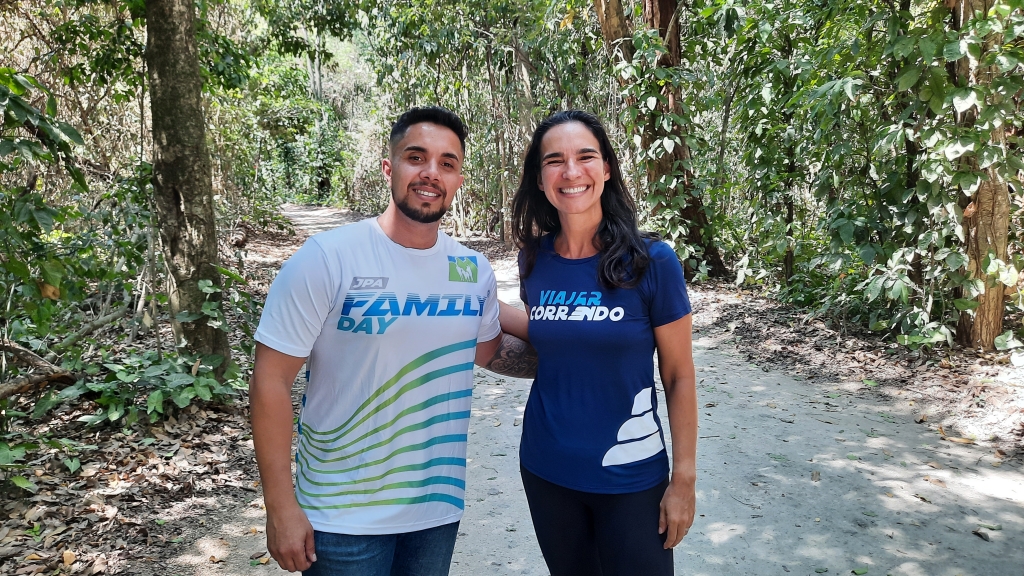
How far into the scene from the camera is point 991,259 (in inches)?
182

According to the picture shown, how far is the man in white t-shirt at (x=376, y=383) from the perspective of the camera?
62.9 inches

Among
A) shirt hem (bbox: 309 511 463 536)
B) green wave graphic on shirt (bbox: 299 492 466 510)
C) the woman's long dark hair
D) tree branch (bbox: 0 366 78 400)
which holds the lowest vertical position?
tree branch (bbox: 0 366 78 400)

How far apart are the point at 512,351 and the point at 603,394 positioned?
18.4 inches

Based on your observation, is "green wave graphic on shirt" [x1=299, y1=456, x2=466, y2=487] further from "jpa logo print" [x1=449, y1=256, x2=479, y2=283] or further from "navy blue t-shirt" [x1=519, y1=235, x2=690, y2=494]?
"jpa logo print" [x1=449, y1=256, x2=479, y2=283]

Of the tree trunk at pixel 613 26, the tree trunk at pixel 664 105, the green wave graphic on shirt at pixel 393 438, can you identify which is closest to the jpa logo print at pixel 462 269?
the green wave graphic on shirt at pixel 393 438

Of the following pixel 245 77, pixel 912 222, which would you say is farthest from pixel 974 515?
pixel 245 77

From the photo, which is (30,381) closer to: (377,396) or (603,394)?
(377,396)

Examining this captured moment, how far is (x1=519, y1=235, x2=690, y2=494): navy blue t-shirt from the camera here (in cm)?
172

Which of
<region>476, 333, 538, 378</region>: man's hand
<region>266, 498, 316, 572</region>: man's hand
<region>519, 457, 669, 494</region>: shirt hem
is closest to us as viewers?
<region>266, 498, 316, 572</region>: man's hand

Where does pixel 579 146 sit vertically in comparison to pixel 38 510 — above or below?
above

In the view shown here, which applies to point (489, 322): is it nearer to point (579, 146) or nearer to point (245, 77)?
point (579, 146)

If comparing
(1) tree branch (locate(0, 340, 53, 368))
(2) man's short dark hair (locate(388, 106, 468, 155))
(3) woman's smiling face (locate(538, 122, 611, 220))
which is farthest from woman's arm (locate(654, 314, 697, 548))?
(1) tree branch (locate(0, 340, 53, 368))

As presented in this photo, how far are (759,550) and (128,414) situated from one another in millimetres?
3590

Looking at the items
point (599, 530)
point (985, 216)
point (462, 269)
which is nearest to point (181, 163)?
point (462, 269)
